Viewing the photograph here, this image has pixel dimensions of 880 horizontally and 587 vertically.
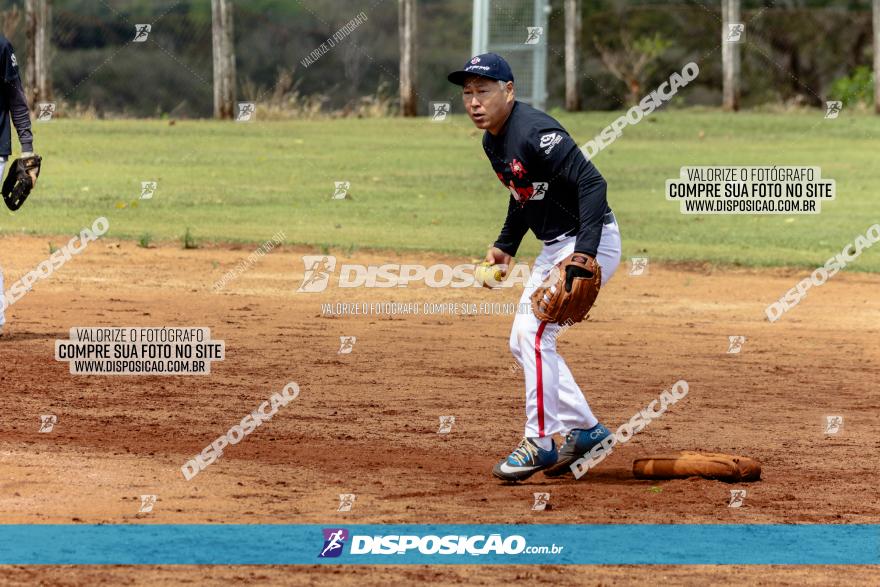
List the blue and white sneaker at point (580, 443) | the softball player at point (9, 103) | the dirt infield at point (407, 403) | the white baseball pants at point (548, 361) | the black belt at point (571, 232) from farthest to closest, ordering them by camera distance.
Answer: the softball player at point (9, 103)
the blue and white sneaker at point (580, 443)
the black belt at point (571, 232)
the white baseball pants at point (548, 361)
the dirt infield at point (407, 403)

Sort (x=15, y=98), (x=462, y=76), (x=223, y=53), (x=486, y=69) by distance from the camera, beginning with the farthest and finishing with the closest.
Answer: (x=223, y=53)
(x=15, y=98)
(x=462, y=76)
(x=486, y=69)

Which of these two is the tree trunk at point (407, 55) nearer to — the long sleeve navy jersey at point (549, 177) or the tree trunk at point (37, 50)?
the tree trunk at point (37, 50)

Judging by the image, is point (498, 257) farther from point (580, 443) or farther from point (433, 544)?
point (433, 544)

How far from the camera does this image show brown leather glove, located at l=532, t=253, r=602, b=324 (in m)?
7.53

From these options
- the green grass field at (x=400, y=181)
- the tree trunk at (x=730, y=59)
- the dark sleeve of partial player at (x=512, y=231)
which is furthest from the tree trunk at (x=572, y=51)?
the dark sleeve of partial player at (x=512, y=231)

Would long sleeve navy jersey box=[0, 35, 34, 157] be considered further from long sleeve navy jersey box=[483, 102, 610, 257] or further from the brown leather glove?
the brown leather glove

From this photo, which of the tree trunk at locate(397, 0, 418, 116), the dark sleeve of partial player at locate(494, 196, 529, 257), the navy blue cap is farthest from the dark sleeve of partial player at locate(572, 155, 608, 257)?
the tree trunk at locate(397, 0, 418, 116)

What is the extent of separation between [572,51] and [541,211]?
26598mm

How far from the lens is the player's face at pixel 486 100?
7680 millimetres

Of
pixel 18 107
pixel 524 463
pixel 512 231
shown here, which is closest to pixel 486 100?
pixel 512 231

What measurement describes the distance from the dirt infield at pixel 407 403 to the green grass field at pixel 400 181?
216 centimetres

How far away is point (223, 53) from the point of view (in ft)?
98.5

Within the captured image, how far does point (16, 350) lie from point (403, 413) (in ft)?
11.2

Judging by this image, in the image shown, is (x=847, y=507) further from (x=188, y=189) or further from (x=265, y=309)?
(x=188, y=189)
